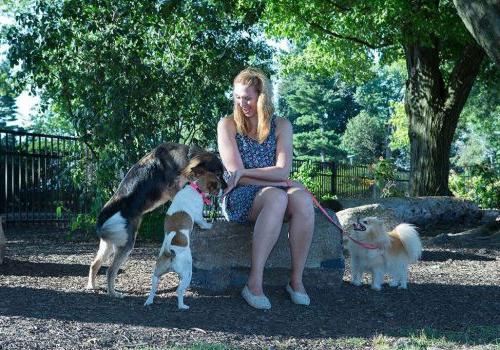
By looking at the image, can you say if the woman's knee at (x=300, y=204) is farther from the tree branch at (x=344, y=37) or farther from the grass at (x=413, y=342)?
the tree branch at (x=344, y=37)

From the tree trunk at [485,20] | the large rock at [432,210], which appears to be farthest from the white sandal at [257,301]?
the large rock at [432,210]

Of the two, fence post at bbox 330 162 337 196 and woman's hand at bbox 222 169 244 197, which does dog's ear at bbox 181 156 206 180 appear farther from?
fence post at bbox 330 162 337 196

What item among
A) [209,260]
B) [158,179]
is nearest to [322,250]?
[209,260]

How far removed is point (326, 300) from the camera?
6.00 meters

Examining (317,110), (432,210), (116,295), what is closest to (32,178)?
(432,210)

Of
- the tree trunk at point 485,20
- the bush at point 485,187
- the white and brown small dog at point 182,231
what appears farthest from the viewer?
the bush at point 485,187

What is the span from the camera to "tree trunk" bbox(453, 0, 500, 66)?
25.0ft

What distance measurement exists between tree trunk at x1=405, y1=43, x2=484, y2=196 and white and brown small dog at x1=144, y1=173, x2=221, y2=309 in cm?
1151

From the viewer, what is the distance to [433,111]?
53.8 ft

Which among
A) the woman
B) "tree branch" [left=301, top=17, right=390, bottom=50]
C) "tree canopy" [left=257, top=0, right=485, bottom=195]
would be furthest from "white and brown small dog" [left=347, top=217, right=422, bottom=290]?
"tree branch" [left=301, top=17, right=390, bottom=50]

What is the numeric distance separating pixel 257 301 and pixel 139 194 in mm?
1353

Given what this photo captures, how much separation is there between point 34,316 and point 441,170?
42.4 feet

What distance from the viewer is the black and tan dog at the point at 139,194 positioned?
19.0 ft

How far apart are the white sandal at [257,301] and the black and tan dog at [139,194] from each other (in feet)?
2.94
